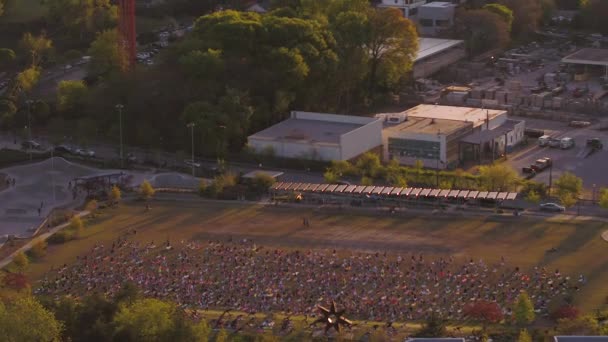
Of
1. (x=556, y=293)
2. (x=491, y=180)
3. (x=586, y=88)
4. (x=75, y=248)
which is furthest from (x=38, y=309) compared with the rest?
(x=586, y=88)

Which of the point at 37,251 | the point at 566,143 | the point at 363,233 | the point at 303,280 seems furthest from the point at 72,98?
the point at 303,280

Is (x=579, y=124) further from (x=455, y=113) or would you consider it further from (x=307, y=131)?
(x=307, y=131)

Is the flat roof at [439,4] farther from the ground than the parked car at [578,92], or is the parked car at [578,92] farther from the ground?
the flat roof at [439,4]

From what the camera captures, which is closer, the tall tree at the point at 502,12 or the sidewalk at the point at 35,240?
the sidewalk at the point at 35,240

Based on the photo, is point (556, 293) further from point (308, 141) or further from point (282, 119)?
point (282, 119)

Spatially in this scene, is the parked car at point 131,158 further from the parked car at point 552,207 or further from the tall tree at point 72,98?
the parked car at point 552,207

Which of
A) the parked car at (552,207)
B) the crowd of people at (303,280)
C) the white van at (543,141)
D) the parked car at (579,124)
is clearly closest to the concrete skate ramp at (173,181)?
the crowd of people at (303,280)
